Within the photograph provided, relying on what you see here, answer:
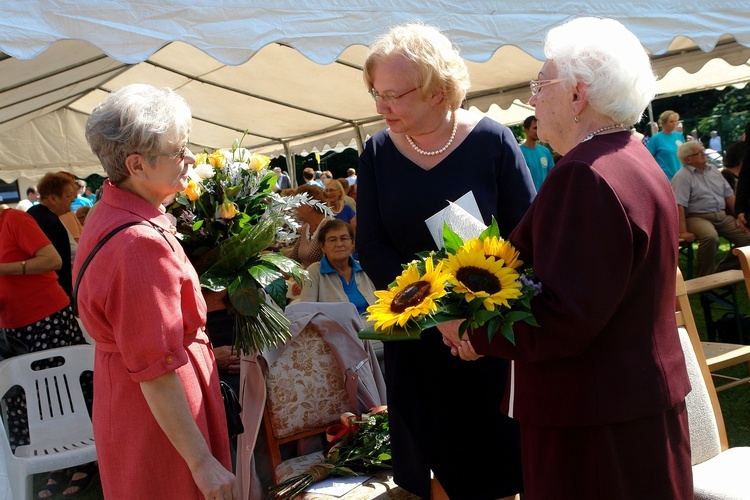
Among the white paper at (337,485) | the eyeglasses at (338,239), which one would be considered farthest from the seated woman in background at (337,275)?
the white paper at (337,485)

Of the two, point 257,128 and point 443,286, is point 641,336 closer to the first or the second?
point 443,286

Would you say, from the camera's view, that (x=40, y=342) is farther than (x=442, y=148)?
Yes

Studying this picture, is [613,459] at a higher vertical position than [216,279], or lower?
lower

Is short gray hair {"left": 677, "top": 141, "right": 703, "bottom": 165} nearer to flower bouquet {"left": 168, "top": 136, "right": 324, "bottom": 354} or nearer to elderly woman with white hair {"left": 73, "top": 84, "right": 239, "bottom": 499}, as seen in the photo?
flower bouquet {"left": 168, "top": 136, "right": 324, "bottom": 354}

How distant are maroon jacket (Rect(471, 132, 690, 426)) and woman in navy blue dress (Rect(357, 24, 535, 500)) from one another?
644mm

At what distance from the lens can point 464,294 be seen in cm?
155

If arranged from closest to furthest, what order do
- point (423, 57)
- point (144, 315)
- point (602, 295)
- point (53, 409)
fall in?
1. point (602, 295)
2. point (144, 315)
3. point (423, 57)
4. point (53, 409)

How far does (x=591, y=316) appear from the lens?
4.74 feet

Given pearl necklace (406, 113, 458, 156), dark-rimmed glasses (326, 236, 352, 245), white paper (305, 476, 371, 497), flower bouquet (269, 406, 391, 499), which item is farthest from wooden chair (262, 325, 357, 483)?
dark-rimmed glasses (326, 236, 352, 245)

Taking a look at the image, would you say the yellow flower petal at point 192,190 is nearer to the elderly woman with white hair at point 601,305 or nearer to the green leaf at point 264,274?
the green leaf at point 264,274

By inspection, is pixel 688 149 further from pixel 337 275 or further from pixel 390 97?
pixel 390 97

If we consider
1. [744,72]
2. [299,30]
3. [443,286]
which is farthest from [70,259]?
[744,72]

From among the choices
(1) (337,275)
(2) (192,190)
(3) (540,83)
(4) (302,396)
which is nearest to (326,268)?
(1) (337,275)

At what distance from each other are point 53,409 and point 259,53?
3901 mm
